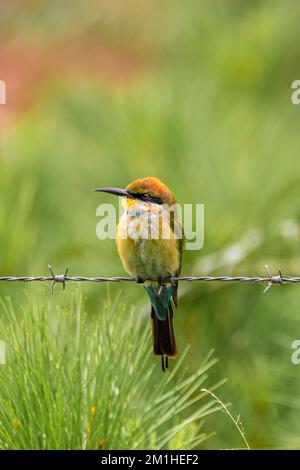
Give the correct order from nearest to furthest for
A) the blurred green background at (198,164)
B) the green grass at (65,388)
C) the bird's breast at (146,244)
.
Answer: the green grass at (65,388) < the bird's breast at (146,244) < the blurred green background at (198,164)

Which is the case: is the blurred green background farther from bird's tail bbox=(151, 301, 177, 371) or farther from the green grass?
the green grass

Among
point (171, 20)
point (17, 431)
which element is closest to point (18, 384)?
point (17, 431)

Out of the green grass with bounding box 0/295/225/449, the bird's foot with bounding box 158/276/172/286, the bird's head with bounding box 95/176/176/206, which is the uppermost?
the bird's head with bounding box 95/176/176/206

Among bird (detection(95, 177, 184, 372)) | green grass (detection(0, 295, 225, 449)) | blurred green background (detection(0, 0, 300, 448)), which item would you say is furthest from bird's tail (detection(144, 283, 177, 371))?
green grass (detection(0, 295, 225, 449))

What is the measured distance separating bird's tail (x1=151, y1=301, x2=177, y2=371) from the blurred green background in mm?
157

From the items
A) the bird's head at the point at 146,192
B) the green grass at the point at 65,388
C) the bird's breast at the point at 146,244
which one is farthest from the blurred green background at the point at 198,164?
the green grass at the point at 65,388

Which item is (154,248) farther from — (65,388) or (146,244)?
(65,388)

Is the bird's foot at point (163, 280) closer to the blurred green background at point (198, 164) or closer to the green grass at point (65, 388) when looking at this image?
the blurred green background at point (198, 164)

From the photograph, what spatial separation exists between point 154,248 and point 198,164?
0.72 meters

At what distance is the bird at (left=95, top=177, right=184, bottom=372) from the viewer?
2371 mm

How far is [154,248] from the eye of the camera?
2.38 meters

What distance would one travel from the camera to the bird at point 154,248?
7.78 ft
